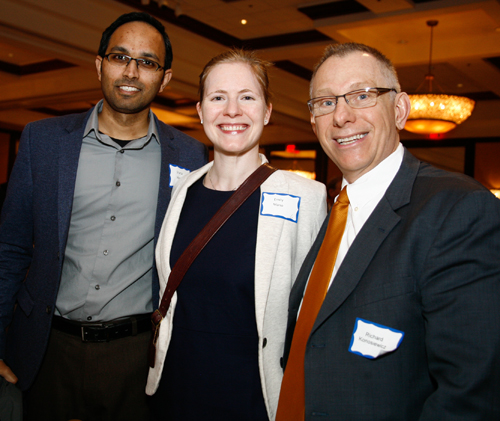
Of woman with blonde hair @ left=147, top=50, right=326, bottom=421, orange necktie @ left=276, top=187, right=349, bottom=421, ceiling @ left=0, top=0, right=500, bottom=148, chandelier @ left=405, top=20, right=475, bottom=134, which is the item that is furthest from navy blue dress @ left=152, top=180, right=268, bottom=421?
chandelier @ left=405, top=20, right=475, bottom=134

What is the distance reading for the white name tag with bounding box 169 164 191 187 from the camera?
6.25 ft

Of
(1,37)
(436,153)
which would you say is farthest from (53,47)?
(436,153)

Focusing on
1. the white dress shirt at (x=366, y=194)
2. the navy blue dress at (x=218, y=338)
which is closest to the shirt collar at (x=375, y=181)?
the white dress shirt at (x=366, y=194)

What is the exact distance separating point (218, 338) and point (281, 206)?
51 cm

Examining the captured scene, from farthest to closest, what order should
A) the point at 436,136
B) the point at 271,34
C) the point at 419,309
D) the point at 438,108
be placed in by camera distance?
the point at 436,136 < the point at 438,108 < the point at 271,34 < the point at 419,309

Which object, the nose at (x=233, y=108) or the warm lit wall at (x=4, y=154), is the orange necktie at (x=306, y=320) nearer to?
the nose at (x=233, y=108)

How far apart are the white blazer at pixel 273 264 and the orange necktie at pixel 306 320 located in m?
0.14

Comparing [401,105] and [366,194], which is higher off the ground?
[401,105]

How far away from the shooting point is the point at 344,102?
141 centimetres

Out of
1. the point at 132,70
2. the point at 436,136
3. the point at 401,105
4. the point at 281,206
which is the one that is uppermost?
the point at 436,136

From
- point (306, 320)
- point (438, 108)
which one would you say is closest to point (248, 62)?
point (306, 320)

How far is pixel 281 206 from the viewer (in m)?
1.56

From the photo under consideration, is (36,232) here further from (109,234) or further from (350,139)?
(350,139)

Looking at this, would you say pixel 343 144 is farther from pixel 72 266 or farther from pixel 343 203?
pixel 72 266
